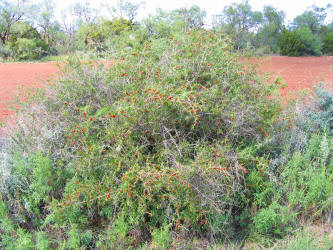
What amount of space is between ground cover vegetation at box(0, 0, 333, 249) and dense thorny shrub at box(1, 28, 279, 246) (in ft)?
0.05

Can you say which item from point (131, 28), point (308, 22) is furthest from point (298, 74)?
point (308, 22)

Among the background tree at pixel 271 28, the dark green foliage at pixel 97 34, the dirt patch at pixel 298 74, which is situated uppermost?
the background tree at pixel 271 28

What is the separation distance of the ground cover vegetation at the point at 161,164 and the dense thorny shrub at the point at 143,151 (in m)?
0.02

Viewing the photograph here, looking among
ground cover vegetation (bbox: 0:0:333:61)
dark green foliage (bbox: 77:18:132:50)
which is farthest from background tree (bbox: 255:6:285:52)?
dark green foliage (bbox: 77:18:132:50)

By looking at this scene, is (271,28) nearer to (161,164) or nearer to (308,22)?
(308,22)

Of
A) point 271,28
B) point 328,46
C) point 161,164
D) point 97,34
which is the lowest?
point 161,164

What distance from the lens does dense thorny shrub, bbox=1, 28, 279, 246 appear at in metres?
2.84

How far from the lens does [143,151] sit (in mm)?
3125

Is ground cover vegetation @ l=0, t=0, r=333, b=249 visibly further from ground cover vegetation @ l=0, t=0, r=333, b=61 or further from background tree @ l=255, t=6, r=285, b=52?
background tree @ l=255, t=6, r=285, b=52

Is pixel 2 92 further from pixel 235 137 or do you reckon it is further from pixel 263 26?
pixel 263 26

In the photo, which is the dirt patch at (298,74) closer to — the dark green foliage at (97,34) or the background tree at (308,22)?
the dark green foliage at (97,34)

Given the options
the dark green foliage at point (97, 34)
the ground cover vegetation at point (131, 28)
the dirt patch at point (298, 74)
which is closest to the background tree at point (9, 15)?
the ground cover vegetation at point (131, 28)

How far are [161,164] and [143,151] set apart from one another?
1.23 feet

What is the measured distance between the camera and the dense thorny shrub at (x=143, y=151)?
284 cm
